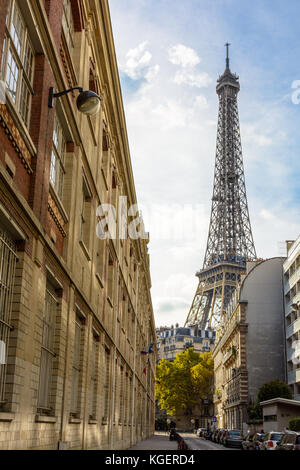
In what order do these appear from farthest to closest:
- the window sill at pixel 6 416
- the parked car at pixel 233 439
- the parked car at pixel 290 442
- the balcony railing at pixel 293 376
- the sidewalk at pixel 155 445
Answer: the balcony railing at pixel 293 376
the parked car at pixel 233 439
the sidewalk at pixel 155 445
the parked car at pixel 290 442
the window sill at pixel 6 416

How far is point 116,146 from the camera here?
87.0 ft

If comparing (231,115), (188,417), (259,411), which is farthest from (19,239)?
(231,115)

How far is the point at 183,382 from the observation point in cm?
10219

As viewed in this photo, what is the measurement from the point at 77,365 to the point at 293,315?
46340 millimetres

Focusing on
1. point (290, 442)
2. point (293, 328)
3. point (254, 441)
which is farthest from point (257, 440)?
point (293, 328)

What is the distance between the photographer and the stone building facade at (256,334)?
6291cm

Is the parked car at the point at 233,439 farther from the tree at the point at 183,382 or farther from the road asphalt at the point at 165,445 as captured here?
the tree at the point at 183,382

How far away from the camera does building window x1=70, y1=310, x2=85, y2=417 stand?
53.5 feet

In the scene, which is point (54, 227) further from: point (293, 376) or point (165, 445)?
point (293, 376)

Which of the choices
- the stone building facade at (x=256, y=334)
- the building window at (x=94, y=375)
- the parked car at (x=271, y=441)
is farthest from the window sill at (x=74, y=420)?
the stone building facade at (x=256, y=334)

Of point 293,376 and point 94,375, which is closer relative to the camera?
point 94,375

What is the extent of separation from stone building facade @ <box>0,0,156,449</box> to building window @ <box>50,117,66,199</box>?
0.09 feet

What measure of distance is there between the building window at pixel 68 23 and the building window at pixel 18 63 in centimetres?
384

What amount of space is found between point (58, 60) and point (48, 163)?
2510 millimetres
